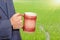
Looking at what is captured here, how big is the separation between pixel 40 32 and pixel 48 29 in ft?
0.18

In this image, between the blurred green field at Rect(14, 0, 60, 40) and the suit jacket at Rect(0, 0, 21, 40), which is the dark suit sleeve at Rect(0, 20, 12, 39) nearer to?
the suit jacket at Rect(0, 0, 21, 40)

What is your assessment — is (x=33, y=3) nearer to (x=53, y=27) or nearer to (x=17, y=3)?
(x=17, y=3)

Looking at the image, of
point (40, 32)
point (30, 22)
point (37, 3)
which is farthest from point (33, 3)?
point (30, 22)

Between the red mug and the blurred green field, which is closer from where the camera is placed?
the red mug

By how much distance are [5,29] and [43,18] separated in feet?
1.48

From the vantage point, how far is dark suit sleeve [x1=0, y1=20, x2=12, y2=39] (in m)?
0.66

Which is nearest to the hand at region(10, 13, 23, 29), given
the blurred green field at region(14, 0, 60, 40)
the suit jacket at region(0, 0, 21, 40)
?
the suit jacket at region(0, 0, 21, 40)

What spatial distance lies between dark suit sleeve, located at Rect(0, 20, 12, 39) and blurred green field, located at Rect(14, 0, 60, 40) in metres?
0.38

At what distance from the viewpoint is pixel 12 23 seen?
A: 0.68 metres

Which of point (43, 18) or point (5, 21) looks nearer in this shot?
point (5, 21)

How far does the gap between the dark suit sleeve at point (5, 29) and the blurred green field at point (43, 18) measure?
1.26 feet

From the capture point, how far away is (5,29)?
26.3 inches

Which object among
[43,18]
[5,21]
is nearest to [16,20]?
[5,21]

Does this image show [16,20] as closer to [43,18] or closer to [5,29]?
[5,29]
